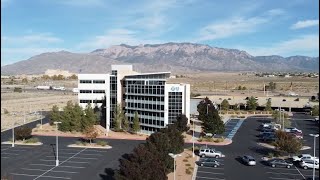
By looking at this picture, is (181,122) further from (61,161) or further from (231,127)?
(61,161)

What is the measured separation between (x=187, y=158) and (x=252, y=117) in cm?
5087

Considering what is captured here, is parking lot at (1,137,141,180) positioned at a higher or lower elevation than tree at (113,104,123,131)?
lower

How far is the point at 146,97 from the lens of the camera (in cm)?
7138

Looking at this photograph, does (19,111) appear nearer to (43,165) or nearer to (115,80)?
(115,80)

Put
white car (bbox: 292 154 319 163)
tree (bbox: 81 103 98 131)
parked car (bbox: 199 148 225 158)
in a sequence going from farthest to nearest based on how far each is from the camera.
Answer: tree (bbox: 81 103 98 131) < parked car (bbox: 199 148 225 158) < white car (bbox: 292 154 319 163)

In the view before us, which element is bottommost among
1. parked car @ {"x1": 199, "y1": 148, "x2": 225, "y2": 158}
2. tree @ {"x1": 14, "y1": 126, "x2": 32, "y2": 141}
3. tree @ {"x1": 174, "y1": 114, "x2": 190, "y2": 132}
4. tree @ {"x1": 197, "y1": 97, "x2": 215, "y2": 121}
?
parked car @ {"x1": 199, "y1": 148, "x2": 225, "y2": 158}

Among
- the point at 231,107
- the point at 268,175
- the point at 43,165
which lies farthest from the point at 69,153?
the point at 231,107

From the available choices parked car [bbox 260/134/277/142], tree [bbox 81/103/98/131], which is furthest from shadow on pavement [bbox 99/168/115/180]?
parked car [bbox 260/134/277/142]

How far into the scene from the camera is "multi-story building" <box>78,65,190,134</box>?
69.2 m

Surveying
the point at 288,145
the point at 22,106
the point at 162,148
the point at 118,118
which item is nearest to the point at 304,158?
the point at 288,145

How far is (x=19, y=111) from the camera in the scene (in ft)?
354

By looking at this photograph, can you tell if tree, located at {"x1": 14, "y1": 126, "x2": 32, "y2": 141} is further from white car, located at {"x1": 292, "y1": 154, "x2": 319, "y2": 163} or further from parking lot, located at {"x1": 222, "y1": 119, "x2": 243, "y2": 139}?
white car, located at {"x1": 292, "y1": 154, "x2": 319, "y2": 163}

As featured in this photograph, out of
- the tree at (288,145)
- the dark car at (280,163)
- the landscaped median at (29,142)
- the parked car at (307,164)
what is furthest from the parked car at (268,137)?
the landscaped median at (29,142)

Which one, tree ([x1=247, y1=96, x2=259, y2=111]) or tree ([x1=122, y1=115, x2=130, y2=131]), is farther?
tree ([x1=247, y1=96, x2=259, y2=111])
